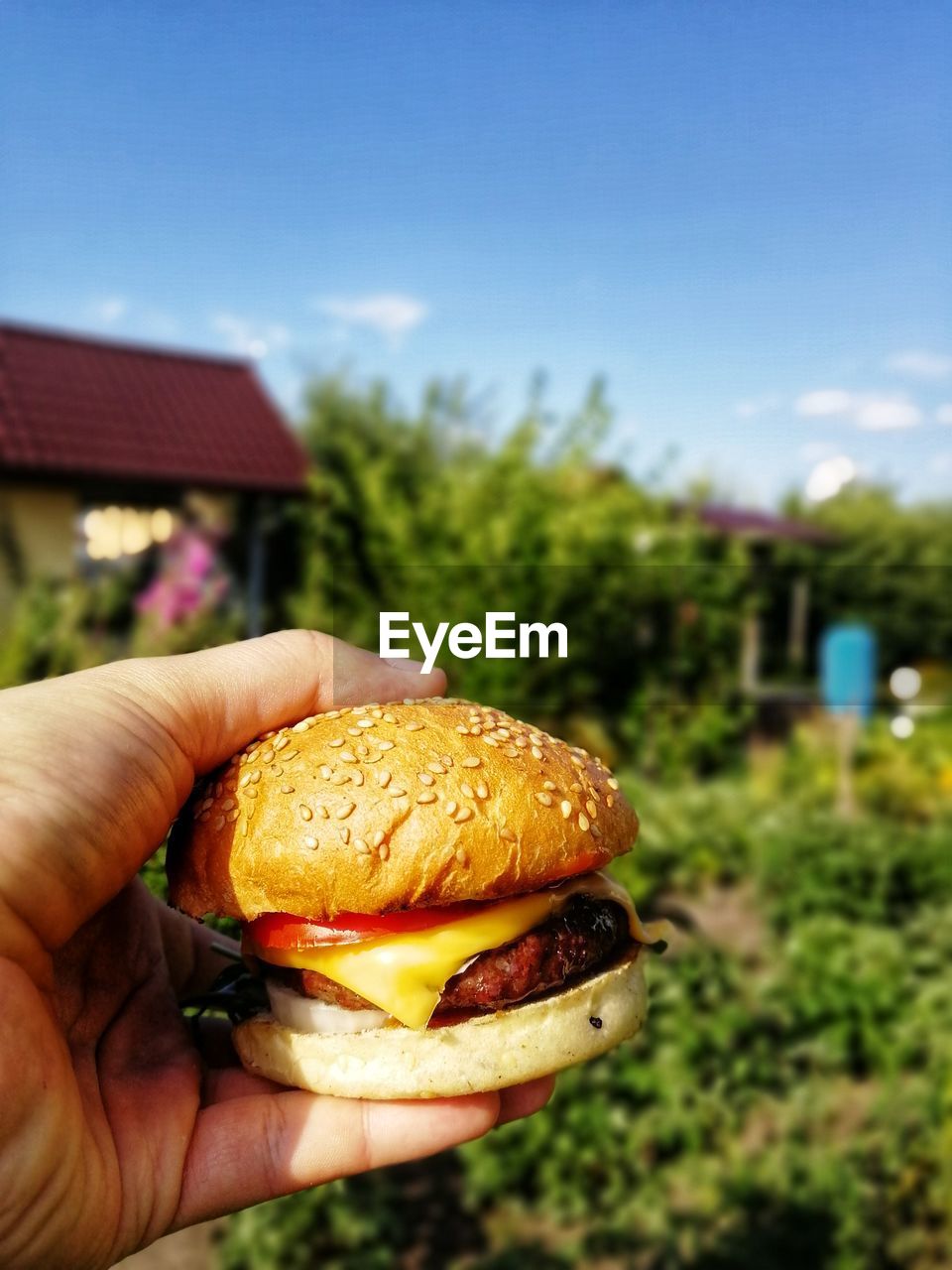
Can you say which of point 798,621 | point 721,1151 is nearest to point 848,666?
point 721,1151

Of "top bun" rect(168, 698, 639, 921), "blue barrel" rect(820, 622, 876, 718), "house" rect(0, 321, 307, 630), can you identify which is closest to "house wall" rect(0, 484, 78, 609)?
"house" rect(0, 321, 307, 630)

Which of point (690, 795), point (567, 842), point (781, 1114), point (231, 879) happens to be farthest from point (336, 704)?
point (690, 795)

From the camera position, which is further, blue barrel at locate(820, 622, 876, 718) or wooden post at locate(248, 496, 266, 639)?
wooden post at locate(248, 496, 266, 639)

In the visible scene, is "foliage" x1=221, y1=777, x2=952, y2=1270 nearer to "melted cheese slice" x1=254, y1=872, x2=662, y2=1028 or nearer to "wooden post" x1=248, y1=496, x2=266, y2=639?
"melted cheese slice" x1=254, y1=872, x2=662, y2=1028

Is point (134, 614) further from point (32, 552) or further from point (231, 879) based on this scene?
point (231, 879)

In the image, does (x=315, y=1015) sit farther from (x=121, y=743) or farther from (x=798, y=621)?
(x=798, y=621)

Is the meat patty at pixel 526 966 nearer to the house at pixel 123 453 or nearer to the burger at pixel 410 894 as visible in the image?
the burger at pixel 410 894
